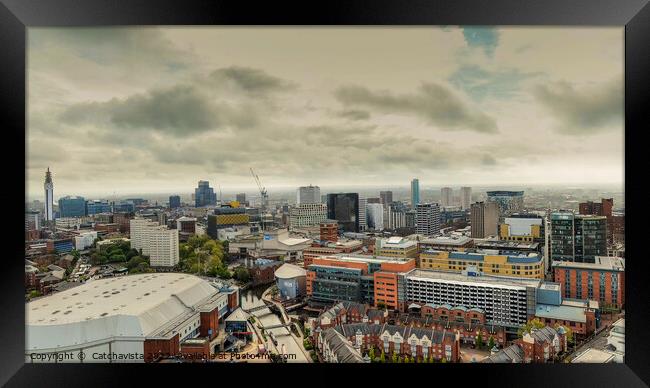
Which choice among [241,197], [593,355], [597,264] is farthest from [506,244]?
[241,197]

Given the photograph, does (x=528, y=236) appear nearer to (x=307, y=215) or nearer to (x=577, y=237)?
(x=577, y=237)

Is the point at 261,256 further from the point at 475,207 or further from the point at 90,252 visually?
the point at 475,207

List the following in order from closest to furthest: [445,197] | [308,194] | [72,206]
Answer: [72,206] → [445,197] → [308,194]

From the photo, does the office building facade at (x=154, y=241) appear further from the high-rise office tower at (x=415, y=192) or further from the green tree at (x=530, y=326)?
the green tree at (x=530, y=326)

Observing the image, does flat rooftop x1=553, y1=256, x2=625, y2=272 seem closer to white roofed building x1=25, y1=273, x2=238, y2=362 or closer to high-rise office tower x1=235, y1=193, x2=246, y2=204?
white roofed building x1=25, y1=273, x2=238, y2=362

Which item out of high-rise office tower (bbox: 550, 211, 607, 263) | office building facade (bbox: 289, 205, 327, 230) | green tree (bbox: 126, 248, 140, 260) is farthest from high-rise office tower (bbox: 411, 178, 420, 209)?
green tree (bbox: 126, 248, 140, 260)

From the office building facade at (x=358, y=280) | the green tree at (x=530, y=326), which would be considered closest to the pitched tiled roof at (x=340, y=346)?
the office building facade at (x=358, y=280)
